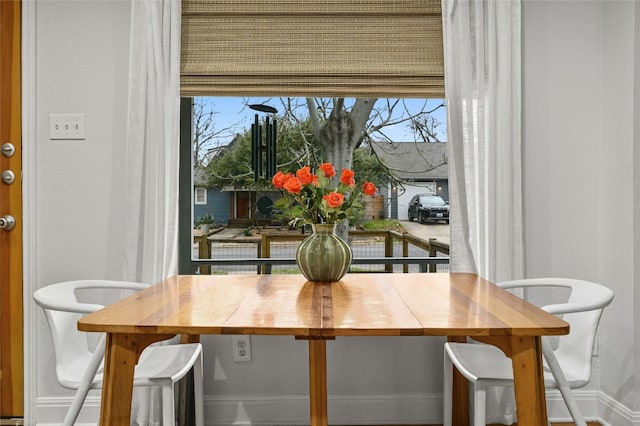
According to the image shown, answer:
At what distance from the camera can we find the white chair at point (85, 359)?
169 cm

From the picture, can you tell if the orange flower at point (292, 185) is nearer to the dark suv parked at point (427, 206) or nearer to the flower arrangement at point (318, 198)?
the flower arrangement at point (318, 198)

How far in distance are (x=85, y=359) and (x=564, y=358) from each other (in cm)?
172

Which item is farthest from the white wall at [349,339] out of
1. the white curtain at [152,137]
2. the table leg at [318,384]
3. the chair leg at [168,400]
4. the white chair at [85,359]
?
the table leg at [318,384]

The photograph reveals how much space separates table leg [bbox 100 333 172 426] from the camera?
1.40 metres

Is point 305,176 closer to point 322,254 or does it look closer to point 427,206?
point 322,254

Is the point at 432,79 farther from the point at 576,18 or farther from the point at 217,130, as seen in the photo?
the point at 217,130

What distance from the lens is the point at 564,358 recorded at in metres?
1.89

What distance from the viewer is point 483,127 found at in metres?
2.39

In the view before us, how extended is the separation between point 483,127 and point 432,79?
330 mm

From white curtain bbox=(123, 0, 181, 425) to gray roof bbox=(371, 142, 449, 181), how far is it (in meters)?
1.02

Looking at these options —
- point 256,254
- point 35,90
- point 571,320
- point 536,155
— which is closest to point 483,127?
point 536,155

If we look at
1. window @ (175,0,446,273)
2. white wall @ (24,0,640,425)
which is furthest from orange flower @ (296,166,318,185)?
white wall @ (24,0,640,425)

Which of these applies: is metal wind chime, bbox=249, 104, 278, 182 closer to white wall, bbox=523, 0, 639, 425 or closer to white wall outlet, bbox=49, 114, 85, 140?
white wall outlet, bbox=49, 114, 85, 140

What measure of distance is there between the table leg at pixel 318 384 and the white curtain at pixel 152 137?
99 cm
